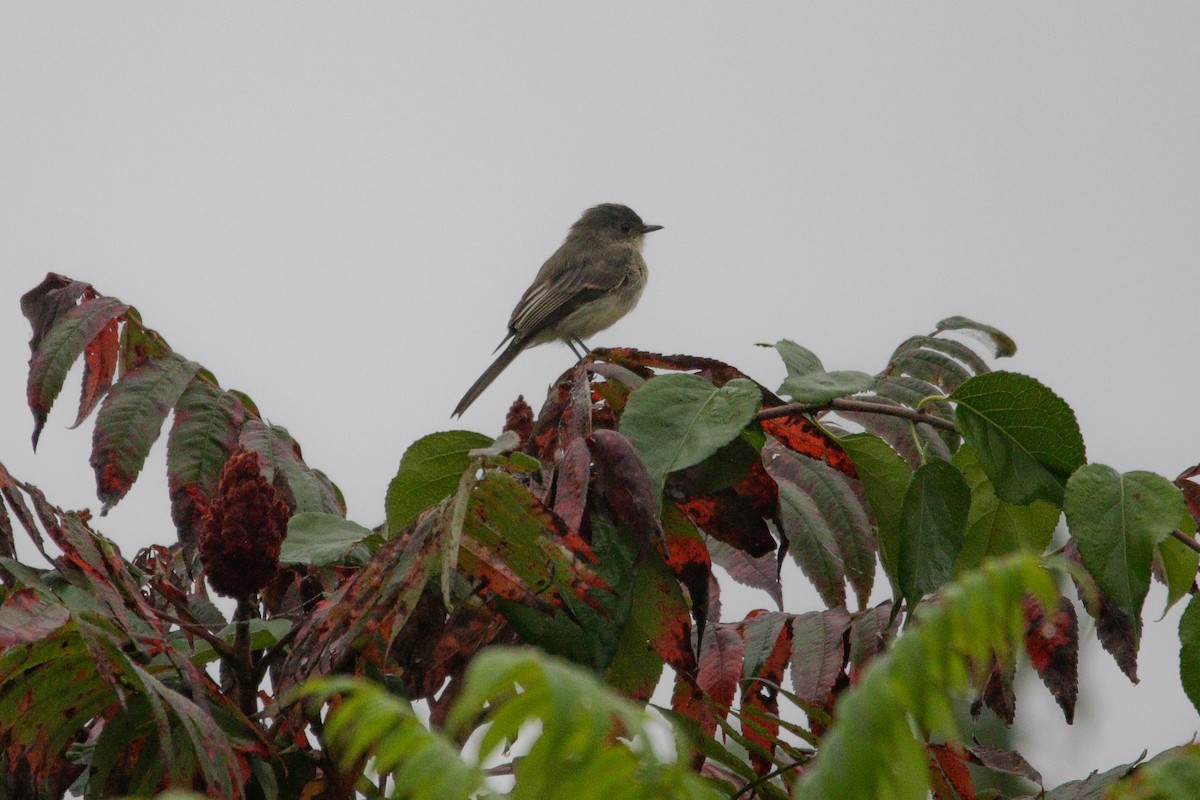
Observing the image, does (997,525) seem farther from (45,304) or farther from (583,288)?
(583,288)

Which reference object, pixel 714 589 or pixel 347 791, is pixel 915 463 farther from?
pixel 347 791

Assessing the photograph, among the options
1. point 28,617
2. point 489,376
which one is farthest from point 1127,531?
point 489,376

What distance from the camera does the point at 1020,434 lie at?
253 centimetres

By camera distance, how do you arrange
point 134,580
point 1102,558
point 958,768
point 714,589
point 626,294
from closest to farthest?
1. point 1102,558
2. point 958,768
3. point 134,580
4. point 714,589
5. point 626,294

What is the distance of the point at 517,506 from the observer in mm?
2125

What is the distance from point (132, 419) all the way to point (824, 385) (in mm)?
1719

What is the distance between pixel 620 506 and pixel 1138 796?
3.73ft

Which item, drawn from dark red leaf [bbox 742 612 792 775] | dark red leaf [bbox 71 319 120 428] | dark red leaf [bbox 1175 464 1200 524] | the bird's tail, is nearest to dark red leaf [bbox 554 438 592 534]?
dark red leaf [bbox 742 612 792 775]

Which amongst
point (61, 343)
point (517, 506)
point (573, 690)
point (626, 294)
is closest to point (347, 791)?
point (517, 506)

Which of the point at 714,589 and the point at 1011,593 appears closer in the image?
the point at 1011,593

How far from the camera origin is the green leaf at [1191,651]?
215 centimetres

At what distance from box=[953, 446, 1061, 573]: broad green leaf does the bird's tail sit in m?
6.60

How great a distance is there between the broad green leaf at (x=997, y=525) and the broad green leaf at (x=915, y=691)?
1776mm

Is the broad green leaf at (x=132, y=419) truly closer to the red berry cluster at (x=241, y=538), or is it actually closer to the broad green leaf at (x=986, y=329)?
the red berry cluster at (x=241, y=538)
